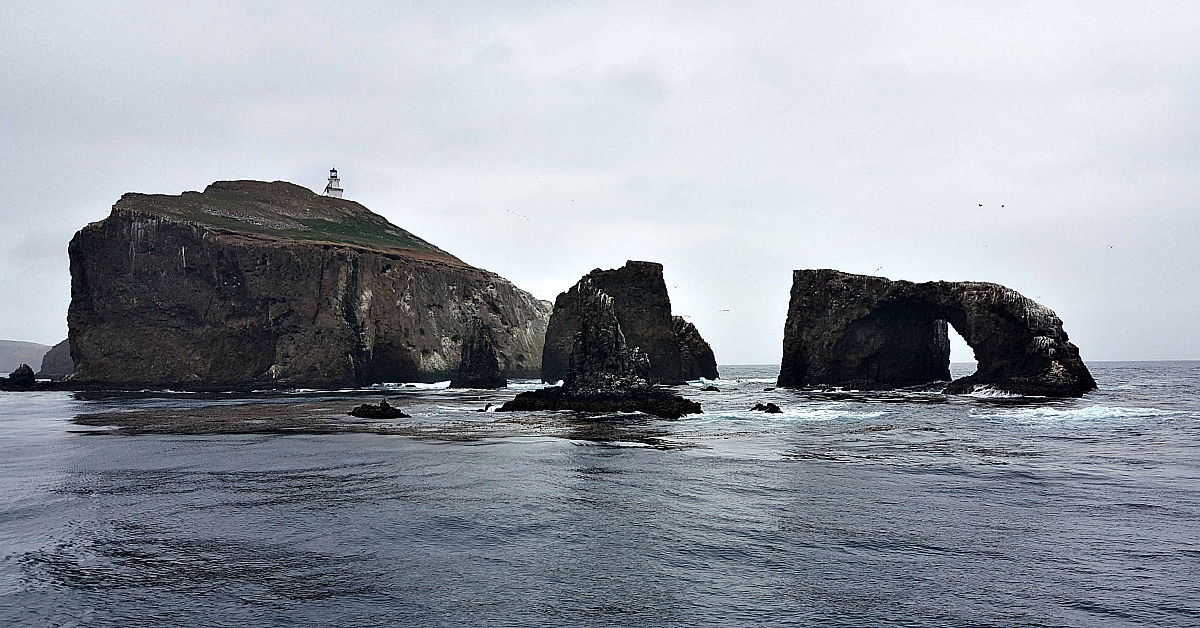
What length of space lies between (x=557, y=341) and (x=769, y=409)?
6562 cm

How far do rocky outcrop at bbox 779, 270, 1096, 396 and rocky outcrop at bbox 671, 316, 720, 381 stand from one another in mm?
17355

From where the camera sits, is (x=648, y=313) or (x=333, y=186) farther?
(x=333, y=186)

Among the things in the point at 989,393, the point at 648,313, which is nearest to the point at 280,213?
the point at 648,313

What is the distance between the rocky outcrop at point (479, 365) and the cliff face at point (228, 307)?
60.0 ft

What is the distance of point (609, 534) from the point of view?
14742 mm

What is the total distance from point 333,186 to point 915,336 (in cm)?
12952

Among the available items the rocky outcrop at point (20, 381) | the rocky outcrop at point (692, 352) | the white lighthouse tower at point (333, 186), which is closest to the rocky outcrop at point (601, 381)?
the rocky outcrop at point (692, 352)

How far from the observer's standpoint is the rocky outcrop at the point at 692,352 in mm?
101375

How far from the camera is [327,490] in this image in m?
19.6

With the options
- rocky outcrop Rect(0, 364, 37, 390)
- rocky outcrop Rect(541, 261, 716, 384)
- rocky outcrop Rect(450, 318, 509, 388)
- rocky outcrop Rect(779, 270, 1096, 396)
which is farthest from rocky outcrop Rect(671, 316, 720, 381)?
rocky outcrop Rect(0, 364, 37, 390)

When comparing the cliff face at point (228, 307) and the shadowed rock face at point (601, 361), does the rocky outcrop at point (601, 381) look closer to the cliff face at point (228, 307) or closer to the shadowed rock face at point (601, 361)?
the shadowed rock face at point (601, 361)

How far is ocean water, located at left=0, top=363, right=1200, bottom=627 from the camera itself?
10227 mm

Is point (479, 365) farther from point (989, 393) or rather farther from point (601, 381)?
point (989, 393)

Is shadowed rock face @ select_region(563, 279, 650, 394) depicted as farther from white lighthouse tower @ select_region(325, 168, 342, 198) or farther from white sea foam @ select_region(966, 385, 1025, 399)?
white lighthouse tower @ select_region(325, 168, 342, 198)
